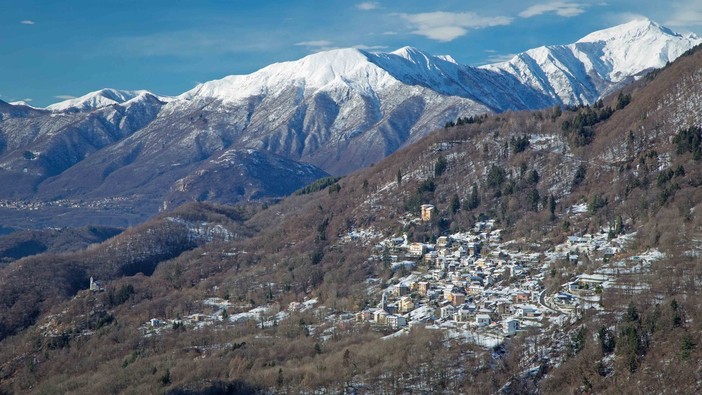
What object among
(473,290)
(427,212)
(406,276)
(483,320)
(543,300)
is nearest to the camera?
(483,320)

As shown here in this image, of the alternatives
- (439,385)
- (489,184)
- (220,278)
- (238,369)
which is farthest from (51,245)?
(439,385)

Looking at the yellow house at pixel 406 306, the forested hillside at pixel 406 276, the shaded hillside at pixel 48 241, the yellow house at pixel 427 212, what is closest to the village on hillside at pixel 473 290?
the yellow house at pixel 406 306

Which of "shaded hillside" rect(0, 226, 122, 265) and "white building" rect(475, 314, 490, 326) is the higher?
"shaded hillside" rect(0, 226, 122, 265)

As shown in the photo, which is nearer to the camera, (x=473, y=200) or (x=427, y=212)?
(x=473, y=200)

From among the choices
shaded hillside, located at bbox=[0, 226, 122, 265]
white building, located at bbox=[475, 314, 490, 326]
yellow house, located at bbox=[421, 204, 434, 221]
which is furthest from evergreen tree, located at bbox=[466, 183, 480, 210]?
shaded hillside, located at bbox=[0, 226, 122, 265]

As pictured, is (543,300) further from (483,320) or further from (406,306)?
(406,306)

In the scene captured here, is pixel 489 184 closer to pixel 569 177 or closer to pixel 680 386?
pixel 569 177

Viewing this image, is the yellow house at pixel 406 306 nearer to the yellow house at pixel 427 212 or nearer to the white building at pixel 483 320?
the white building at pixel 483 320

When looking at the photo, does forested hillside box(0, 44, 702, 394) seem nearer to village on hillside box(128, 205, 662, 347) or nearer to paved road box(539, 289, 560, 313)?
village on hillside box(128, 205, 662, 347)

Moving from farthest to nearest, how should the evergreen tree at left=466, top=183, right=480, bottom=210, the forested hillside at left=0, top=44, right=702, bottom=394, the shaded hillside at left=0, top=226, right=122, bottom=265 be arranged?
the shaded hillside at left=0, top=226, right=122, bottom=265, the evergreen tree at left=466, top=183, right=480, bottom=210, the forested hillside at left=0, top=44, right=702, bottom=394

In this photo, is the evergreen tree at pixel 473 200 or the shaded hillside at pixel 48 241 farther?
the shaded hillside at pixel 48 241

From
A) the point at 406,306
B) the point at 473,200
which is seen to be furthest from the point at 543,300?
the point at 473,200

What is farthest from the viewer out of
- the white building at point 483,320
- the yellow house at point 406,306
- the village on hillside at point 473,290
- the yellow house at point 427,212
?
the yellow house at point 427,212
